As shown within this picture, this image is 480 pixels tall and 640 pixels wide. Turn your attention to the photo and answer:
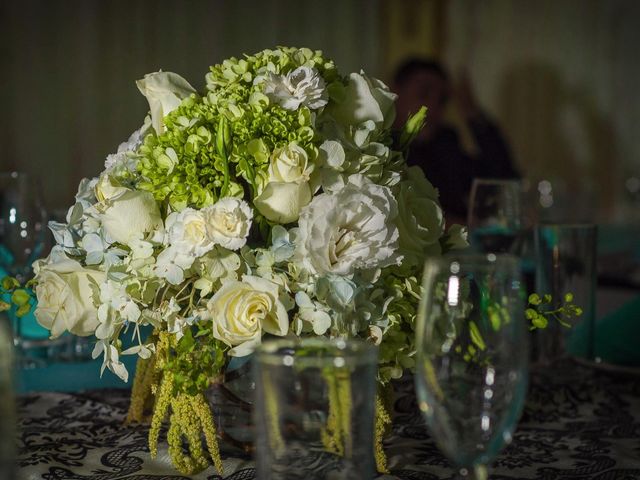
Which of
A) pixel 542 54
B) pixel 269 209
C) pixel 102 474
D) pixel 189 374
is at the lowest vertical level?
pixel 102 474

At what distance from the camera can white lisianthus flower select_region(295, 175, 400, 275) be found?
3.12ft

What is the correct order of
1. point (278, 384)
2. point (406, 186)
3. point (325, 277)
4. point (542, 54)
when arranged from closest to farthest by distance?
point (278, 384)
point (325, 277)
point (406, 186)
point (542, 54)

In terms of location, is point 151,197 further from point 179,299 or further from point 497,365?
point 497,365

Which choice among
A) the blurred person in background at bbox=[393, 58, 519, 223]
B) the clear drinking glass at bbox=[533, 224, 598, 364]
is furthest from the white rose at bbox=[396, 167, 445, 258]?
the blurred person in background at bbox=[393, 58, 519, 223]

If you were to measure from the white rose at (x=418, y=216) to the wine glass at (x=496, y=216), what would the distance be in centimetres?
59

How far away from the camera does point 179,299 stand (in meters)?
1.02

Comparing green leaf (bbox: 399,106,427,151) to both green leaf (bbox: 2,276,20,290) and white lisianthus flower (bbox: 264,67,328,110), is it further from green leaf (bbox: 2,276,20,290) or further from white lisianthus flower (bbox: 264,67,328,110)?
green leaf (bbox: 2,276,20,290)

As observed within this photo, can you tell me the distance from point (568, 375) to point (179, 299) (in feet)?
2.27

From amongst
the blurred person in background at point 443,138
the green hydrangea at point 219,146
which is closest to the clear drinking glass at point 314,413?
the green hydrangea at point 219,146

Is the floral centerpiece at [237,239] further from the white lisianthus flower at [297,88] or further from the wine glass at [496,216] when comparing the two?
the wine glass at [496,216]

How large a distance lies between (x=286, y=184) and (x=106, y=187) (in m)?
0.21

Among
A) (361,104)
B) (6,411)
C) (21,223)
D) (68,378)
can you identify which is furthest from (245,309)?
(21,223)

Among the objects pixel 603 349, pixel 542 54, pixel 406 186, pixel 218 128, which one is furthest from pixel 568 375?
pixel 542 54

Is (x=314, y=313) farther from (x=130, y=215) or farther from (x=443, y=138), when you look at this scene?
(x=443, y=138)
